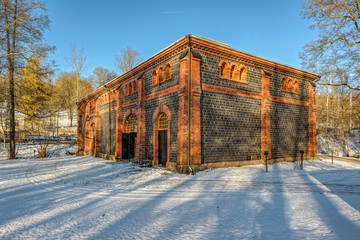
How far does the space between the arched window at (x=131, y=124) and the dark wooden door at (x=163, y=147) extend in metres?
3.89

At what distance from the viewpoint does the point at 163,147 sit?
1208 cm

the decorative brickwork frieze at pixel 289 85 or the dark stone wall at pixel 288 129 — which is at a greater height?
the decorative brickwork frieze at pixel 289 85

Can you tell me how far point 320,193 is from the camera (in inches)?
259

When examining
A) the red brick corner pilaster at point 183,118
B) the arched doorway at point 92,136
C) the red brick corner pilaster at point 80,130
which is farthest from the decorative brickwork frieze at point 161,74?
the red brick corner pilaster at point 80,130

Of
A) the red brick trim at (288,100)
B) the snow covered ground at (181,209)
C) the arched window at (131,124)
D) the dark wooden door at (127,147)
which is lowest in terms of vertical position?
the snow covered ground at (181,209)

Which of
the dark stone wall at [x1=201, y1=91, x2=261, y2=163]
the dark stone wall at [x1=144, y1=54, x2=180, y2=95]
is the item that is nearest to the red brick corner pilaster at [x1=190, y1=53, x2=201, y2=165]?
the dark stone wall at [x1=201, y1=91, x2=261, y2=163]

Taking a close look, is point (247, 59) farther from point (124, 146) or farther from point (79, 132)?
point (79, 132)

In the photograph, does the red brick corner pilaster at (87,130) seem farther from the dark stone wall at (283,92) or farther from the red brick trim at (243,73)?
the dark stone wall at (283,92)

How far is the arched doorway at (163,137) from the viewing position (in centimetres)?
1195

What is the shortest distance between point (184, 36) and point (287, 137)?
9635mm

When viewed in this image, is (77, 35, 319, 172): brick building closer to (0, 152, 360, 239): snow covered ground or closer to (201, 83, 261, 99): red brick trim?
(201, 83, 261, 99): red brick trim

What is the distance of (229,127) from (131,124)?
7.63 meters

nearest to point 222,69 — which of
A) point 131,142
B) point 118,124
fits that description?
point 131,142

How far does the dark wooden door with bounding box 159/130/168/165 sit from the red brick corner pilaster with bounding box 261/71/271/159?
5859 mm
